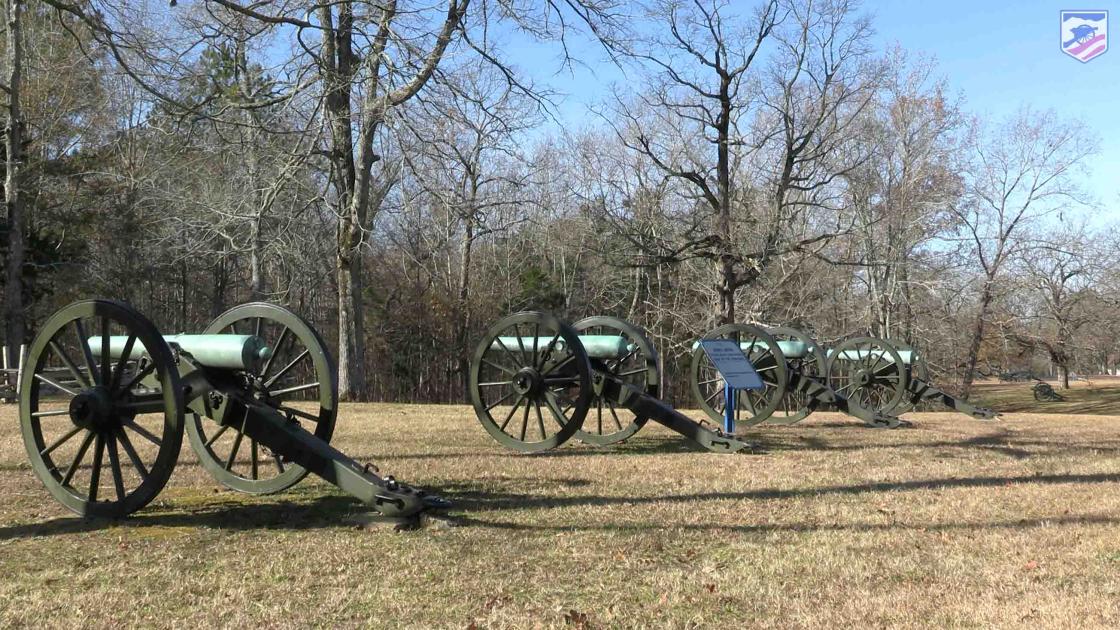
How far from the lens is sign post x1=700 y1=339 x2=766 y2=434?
9734mm

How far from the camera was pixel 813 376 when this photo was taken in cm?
1312

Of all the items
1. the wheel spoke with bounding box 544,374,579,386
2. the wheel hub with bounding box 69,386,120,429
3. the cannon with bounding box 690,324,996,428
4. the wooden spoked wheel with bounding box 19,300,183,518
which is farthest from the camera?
the cannon with bounding box 690,324,996,428

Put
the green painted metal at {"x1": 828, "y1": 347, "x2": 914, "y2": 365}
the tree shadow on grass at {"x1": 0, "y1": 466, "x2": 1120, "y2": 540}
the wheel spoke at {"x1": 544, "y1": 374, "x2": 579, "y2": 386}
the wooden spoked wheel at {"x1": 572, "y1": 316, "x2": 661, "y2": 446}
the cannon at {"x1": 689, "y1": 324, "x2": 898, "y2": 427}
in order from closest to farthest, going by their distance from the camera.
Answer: the tree shadow on grass at {"x1": 0, "y1": 466, "x2": 1120, "y2": 540}, the wheel spoke at {"x1": 544, "y1": 374, "x2": 579, "y2": 386}, the wooden spoked wheel at {"x1": 572, "y1": 316, "x2": 661, "y2": 446}, the cannon at {"x1": 689, "y1": 324, "x2": 898, "y2": 427}, the green painted metal at {"x1": 828, "y1": 347, "x2": 914, "y2": 365}

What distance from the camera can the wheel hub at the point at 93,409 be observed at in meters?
5.40

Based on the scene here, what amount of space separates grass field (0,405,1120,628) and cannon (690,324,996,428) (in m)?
4.00

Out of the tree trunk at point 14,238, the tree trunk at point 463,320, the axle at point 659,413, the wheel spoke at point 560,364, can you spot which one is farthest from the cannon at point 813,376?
the tree trunk at point 463,320

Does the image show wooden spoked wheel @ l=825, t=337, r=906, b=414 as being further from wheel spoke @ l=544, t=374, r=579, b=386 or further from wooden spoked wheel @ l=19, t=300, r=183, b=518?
wooden spoked wheel @ l=19, t=300, r=183, b=518

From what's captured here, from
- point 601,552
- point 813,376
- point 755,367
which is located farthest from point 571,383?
point 813,376

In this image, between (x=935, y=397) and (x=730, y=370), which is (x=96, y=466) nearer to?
(x=730, y=370)

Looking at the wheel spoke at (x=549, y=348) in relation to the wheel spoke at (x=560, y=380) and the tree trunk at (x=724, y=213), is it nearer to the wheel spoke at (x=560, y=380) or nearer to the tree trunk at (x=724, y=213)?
the wheel spoke at (x=560, y=380)

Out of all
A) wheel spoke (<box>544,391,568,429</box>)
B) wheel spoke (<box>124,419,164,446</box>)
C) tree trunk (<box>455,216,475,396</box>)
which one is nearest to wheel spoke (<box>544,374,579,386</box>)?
wheel spoke (<box>544,391,568,429</box>)

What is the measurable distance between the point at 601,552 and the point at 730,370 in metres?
5.27

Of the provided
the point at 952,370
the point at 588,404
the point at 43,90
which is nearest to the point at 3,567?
the point at 588,404

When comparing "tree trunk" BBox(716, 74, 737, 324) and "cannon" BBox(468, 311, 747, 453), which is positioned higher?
"tree trunk" BBox(716, 74, 737, 324)
